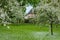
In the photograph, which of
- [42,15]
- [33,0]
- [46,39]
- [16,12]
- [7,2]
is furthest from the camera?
[33,0]

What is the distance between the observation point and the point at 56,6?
14.0m

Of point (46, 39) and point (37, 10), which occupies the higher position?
point (37, 10)

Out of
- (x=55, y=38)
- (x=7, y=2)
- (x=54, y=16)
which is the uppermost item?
(x=7, y=2)

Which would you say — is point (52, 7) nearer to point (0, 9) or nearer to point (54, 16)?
point (54, 16)

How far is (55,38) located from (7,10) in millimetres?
6187

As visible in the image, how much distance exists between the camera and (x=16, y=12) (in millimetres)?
7434

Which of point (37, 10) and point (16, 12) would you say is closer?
point (16, 12)

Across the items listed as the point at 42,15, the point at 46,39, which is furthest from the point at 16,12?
the point at 42,15

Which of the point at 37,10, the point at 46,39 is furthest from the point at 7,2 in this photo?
the point at 37,10

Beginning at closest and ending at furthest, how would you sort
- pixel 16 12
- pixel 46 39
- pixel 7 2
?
pixel 7 2 < pixel 16 12 < pixel 46 39

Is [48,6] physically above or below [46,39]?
above

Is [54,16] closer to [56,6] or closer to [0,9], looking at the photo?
[56,6]

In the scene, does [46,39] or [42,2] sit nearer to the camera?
[46,39]

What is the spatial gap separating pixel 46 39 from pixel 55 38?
0.57m
